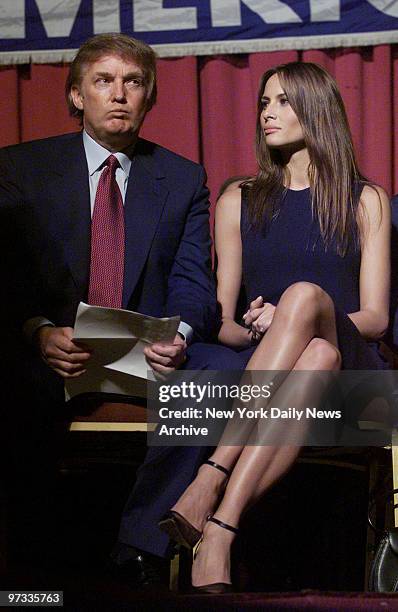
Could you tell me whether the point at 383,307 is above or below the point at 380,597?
above

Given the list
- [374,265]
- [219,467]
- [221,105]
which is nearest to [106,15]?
[221,105]

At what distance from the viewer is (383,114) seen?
8.48 feet

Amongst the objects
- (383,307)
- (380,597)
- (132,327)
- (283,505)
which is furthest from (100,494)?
(380,597)

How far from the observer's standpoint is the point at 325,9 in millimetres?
2525

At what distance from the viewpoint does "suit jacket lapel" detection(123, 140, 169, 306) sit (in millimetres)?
2012

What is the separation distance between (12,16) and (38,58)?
0.13 metres

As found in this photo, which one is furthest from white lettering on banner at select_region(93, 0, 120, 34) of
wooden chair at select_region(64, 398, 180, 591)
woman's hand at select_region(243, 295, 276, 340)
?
wooden chair at select_region(64, 398, 180, 591)

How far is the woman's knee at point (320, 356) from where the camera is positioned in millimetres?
1742

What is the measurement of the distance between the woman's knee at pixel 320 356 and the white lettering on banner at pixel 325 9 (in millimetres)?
1135

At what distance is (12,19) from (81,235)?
0.92 meters

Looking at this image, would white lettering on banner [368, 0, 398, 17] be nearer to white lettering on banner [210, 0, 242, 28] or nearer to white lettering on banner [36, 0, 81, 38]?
white lettering on banner [210, 0, 242, 28]

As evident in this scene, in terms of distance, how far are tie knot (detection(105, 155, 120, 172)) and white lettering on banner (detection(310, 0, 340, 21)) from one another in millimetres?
802

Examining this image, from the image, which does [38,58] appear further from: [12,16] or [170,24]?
[170,24]

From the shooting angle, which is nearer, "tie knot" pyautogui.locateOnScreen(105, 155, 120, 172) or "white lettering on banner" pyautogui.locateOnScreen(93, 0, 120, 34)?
"tie knot" pyautogui.locateOnScreen(105, 155, 120, 172)
